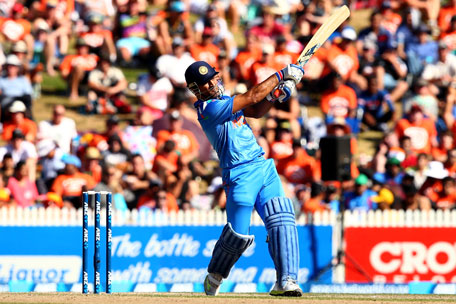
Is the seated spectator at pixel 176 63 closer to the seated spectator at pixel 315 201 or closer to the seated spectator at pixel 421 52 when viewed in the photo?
the seated spectator at pixel 315 201

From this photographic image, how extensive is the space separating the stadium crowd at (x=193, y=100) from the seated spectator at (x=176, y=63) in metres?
0.03

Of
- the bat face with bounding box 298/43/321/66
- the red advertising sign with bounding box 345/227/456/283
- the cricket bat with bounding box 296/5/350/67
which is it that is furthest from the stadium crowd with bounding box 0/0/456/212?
the bat face with bounding box 298/43/321/66

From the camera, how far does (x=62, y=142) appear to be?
17.2m

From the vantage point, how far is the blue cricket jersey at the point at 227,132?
29.7 ft

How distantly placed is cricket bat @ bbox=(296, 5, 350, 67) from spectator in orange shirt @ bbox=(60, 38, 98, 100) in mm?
10011

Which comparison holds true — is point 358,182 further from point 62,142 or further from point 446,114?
point 62,142

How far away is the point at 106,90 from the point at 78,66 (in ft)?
2.39

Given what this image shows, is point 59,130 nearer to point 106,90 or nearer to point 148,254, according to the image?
point 106,90

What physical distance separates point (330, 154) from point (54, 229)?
14.3 feet

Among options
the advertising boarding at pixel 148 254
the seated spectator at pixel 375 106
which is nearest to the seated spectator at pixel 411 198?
the advertising boarding at pixel 148 254

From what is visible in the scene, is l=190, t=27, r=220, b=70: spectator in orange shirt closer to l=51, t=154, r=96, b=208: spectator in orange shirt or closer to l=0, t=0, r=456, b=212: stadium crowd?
l=0, t=0, r=456, b=212: stadium crowd

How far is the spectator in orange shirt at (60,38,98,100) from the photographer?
1917cm

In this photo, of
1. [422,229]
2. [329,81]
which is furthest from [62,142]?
[422,229]

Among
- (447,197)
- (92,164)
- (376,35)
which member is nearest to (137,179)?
(92,164)
